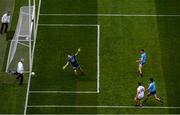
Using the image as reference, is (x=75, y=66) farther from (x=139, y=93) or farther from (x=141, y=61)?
(x=139, y=93)

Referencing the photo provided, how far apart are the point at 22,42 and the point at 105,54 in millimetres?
5269

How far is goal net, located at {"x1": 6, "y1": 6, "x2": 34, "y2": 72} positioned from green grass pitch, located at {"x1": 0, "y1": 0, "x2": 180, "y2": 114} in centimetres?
75

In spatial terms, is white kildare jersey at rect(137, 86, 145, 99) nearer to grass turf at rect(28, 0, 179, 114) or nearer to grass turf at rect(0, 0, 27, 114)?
grass turf at rect(28, 0, 179, 114)

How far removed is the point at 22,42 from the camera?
133 ft

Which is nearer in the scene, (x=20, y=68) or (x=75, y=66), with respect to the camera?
(x=20, y=68)

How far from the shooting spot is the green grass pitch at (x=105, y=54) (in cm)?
3728

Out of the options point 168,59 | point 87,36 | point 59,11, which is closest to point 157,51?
point 168,59

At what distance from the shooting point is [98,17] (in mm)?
43969

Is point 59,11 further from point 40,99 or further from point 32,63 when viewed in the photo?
point 40,99

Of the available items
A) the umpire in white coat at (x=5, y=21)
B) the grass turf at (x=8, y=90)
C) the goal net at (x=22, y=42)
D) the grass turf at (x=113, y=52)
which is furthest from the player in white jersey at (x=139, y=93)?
the umpire in white coat at (x=5, y=21)

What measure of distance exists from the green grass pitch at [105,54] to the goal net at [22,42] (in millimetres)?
750

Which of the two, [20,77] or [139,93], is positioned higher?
[20,77]

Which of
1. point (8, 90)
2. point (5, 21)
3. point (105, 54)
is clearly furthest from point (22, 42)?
point (105, 54)

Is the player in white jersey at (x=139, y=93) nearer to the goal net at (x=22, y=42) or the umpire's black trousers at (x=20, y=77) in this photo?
the umpire's black trousers at (x=20, y=77)
